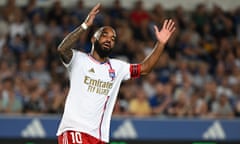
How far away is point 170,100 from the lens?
15.5 metres

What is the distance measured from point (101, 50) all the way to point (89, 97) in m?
0.52

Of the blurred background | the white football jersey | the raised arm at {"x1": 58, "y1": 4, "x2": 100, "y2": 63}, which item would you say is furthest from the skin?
the blurred background

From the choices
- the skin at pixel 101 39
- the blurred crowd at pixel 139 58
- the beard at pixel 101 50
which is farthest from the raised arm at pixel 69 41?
the blurred crowd at pixel 139 58

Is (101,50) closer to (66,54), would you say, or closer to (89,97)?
(66,54)

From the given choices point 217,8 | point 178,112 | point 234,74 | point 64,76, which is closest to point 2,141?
point 64,76

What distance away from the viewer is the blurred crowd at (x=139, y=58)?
1492cm

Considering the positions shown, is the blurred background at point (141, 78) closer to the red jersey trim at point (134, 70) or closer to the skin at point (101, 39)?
the red jersey trim at point (134, 70)

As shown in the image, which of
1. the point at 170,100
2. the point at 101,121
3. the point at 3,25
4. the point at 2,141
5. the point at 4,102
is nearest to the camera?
the point at 101,121

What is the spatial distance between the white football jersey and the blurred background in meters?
5.26

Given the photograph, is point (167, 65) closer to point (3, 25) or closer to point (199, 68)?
point (199, 68)

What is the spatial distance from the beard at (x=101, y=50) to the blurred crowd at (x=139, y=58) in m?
6.46

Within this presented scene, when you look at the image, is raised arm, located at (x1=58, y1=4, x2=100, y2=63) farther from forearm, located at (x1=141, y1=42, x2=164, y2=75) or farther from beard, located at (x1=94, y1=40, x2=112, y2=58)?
forearm, located at (x1=141, y1=42, x2=164, y2=75)

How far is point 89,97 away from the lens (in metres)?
8.03

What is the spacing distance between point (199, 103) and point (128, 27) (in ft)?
9.50
